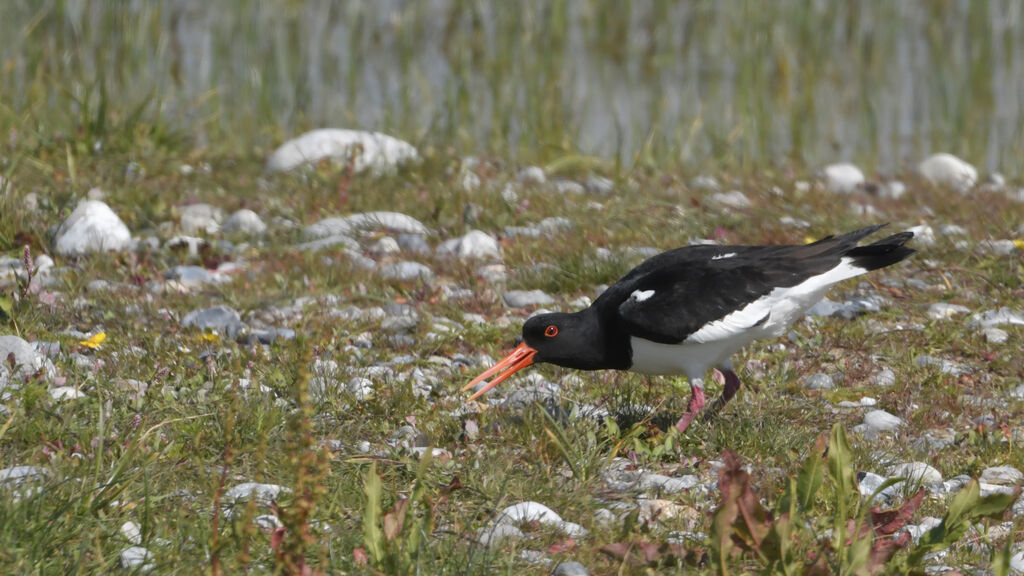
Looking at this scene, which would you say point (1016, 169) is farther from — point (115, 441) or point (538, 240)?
point (115, 441)

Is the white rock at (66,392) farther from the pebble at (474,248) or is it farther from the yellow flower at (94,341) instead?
the pebble at (474,248)

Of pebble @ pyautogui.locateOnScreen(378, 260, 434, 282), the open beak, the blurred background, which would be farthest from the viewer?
the blurred background

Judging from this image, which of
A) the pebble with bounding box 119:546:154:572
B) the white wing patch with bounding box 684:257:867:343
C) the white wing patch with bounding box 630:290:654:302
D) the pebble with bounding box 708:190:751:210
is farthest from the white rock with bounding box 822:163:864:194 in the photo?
the pebble with bounding box 119:546:154:572

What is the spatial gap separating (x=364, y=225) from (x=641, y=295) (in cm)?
330

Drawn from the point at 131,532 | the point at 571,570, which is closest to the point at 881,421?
the point at 571,570

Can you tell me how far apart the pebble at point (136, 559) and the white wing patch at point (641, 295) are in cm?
242

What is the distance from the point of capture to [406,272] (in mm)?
7355

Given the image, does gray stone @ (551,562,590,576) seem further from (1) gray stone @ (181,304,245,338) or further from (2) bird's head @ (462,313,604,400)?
(1) gray stone @ (181,304,245,338)

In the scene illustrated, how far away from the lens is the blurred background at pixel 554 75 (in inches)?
418

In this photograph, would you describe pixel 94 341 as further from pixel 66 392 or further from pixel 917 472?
pixel 917 472

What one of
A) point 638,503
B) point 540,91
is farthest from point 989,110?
point 638,503

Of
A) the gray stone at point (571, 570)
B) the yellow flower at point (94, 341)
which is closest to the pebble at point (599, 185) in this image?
the yellow flower at point (94, 341)

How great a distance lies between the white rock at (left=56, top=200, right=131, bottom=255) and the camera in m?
7.30

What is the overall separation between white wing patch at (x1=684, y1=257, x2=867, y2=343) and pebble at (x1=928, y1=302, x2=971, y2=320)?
154cm
